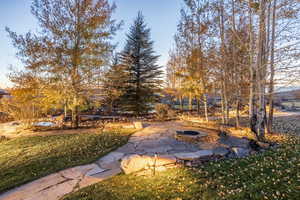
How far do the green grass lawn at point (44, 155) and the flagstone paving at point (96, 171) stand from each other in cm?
24

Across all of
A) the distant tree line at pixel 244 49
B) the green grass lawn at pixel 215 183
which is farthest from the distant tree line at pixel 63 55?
the green grass lawn at pixel 215 183

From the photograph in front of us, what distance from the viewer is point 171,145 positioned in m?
4.38

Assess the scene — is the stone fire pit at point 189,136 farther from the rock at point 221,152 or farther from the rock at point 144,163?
the rock at point 144,163

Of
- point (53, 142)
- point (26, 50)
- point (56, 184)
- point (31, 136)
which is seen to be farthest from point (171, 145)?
point (26, 50)

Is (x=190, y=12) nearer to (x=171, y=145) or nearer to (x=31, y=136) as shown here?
(x=171, y=145)

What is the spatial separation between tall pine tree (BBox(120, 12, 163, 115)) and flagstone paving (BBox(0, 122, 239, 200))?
5213 millimetres

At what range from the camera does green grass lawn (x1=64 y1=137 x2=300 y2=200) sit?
6.31 feet

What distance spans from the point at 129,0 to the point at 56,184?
8.70 meters

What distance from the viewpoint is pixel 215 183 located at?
2.31m

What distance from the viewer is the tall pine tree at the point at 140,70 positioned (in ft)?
32.8

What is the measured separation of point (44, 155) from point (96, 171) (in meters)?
1.87

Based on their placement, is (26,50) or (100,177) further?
(26,50)

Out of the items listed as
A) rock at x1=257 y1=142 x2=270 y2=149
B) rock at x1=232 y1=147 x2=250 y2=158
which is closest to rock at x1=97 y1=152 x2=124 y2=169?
rock at x1=232 y1=147 x2=250 y2=158

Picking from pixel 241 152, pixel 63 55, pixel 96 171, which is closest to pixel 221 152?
pixel 241 152
